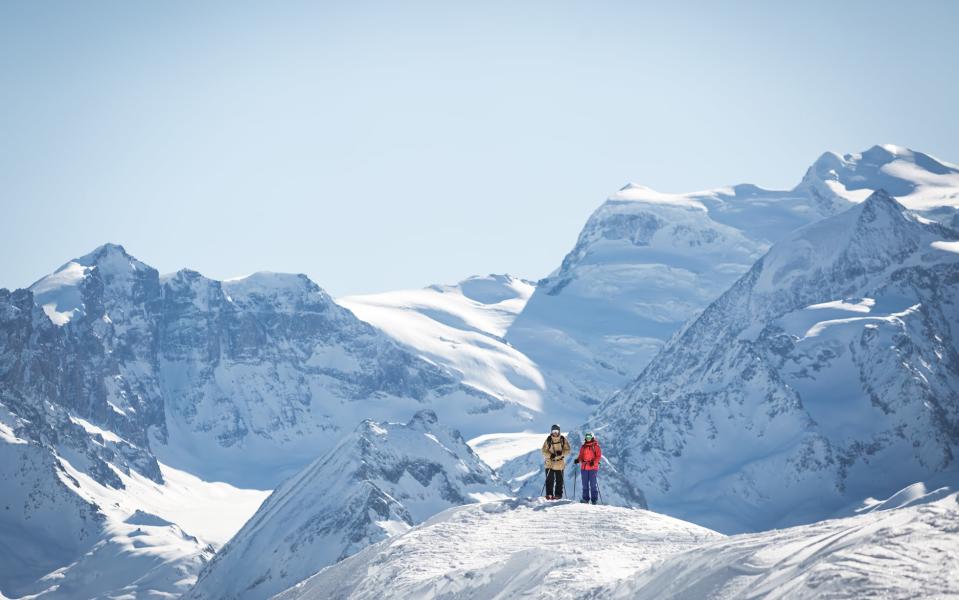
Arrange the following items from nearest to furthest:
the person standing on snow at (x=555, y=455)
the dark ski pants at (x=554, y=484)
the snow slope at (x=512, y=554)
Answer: the snow slope at (x=512, y=554), the person standing on snow at (x=555, y=455), the dark ski pants at (x=554, y=484)

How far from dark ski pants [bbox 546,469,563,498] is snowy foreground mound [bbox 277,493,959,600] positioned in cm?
85

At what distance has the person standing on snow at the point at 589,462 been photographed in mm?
61906

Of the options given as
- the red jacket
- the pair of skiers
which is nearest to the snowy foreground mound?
the pair of skiers

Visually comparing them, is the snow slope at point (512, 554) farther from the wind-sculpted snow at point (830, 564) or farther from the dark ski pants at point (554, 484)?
the wind-sculpted snow at point (830, 564)

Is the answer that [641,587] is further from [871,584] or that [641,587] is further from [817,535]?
[871,584]

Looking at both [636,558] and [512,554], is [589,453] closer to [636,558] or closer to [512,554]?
[512,554]

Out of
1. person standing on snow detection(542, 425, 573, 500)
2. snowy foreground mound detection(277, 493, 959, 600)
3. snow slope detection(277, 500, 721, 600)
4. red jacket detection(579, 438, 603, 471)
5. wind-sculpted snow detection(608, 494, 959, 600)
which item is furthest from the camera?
red jacket detection(579, 438, 603, 471)

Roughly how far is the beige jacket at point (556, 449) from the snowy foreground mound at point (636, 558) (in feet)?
7.90

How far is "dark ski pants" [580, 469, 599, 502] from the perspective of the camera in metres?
65.3

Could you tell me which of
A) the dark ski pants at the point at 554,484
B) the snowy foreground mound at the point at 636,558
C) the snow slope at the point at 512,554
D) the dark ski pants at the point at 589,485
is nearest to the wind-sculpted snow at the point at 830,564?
the snowy foreground mound at the point at 636,558

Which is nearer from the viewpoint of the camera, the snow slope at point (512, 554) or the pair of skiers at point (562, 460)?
the snow slope at point (512, 554)

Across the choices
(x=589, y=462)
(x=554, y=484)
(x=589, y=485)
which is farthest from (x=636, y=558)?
(x=554, y=484)

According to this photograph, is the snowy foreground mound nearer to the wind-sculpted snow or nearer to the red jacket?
the wind-sculpted snow

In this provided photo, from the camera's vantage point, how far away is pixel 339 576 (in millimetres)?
67875
